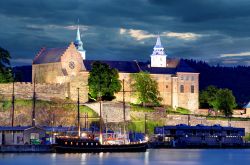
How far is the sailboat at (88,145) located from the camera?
99750mm

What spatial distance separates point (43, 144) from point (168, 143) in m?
25.8

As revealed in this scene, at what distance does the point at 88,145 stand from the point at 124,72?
1776 inches

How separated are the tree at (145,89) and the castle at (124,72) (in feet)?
5.72

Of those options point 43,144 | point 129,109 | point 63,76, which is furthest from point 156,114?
Answer: point 43,144

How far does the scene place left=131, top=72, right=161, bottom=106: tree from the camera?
14070 centimetres

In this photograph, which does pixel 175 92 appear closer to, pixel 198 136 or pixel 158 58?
pixel 158 58

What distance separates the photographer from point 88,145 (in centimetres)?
10131

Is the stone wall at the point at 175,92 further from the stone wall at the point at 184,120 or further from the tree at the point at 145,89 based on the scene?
the stone wall at the point at 184,120

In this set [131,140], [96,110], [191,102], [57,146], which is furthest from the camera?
[191,102]

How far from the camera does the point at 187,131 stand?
127m

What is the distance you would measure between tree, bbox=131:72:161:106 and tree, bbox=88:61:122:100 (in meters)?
4.52

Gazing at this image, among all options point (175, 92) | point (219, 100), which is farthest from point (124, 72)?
point (219, 100)

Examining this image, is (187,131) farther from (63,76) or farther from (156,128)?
(63,76)

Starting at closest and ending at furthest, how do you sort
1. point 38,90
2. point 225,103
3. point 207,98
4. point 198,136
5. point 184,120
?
point 38,90 < point 198,136 < point 184,120 < point 225,103 < point 207,98
